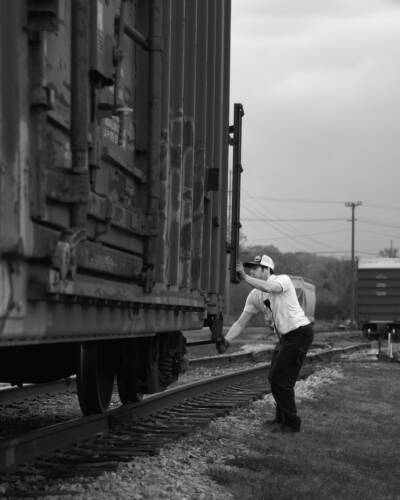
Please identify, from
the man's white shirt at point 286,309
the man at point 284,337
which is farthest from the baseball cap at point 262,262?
the man's white shirt at point 286,309

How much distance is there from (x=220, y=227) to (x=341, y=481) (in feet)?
11.4

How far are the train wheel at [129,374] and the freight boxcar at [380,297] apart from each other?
88.2 feet

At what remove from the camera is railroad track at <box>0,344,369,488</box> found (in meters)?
6.15

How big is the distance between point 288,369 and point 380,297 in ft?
88.4

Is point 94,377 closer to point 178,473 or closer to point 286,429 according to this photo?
point 178,473

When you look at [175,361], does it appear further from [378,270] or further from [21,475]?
[378,270]

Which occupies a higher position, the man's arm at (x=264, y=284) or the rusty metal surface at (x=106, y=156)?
the rusty metal surface at (x=106, y=156)

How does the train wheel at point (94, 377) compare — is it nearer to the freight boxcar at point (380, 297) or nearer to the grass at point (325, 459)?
the grass at point (325, 459)

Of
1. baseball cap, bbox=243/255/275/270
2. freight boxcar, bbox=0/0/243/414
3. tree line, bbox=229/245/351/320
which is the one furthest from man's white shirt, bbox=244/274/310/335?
tree line, bbox=229/245/351/320

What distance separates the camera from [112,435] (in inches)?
303

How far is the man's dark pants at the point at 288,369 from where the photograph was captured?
352 inches

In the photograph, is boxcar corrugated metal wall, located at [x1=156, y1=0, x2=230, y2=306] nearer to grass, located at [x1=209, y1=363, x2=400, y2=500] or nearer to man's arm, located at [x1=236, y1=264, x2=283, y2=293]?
man's arm, located at [x1=236, y1=264, x2=283, y2=293]

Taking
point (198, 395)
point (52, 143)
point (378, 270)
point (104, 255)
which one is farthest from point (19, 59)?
point (378, 270)

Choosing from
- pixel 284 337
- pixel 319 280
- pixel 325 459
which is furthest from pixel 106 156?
pixel 319 280
